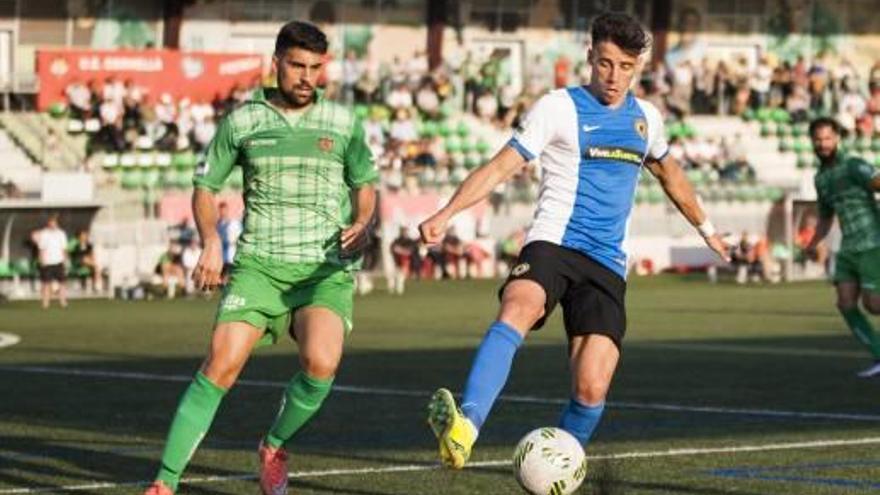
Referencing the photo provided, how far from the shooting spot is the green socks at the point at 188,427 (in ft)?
34.2

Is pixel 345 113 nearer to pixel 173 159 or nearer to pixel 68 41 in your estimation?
pixel 173 159

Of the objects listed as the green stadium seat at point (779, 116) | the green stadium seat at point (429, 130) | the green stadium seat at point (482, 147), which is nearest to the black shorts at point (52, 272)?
the green stadium seat at point (429, 130)

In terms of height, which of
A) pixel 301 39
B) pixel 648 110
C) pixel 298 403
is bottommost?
pixel 298 403

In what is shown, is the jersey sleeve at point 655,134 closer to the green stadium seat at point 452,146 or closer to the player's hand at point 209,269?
the player's hand at point 209,269

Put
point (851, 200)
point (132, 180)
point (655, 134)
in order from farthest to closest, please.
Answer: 1. point (132, 180)
2. point (851, 200)
3. point (655, 134)

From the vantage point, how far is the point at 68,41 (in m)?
50.8

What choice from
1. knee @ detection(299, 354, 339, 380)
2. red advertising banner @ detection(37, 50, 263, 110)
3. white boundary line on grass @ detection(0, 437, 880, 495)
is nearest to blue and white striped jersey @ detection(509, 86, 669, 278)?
knee @ detection(299, 354, 339, 380)

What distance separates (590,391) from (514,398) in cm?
710

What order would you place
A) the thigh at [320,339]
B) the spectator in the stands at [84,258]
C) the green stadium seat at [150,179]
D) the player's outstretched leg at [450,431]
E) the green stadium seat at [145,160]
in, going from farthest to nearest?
the green stadium seat at [145,160] < the green stadium seat at [150,179] < the spectator in the stands at [84,258] < the thigh at [320,339] < the player's outstretched leg at [450,431]

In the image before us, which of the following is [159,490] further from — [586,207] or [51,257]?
[51,257]

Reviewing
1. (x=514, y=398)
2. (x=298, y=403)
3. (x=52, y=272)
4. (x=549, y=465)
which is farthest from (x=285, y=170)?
(x=52, y=272)

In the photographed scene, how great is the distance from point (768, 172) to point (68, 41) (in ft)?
51.4

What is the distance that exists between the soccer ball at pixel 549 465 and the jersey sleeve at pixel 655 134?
1676 millimetres

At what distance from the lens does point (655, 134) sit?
1099 cm
